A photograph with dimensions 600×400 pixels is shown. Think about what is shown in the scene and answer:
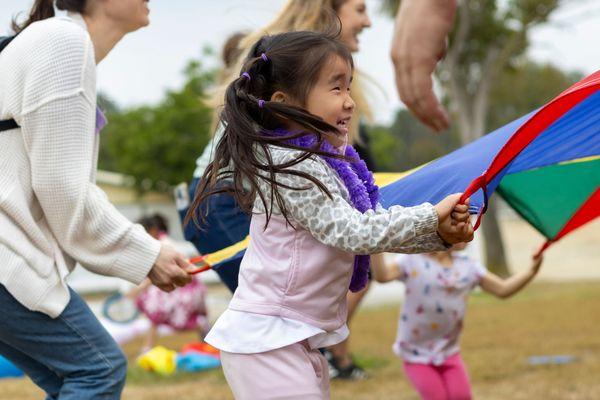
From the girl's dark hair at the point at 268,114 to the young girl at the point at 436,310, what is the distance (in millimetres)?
1916

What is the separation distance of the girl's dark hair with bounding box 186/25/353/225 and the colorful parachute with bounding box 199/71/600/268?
0.48 meters

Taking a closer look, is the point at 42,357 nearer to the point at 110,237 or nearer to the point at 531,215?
the point at 110,237

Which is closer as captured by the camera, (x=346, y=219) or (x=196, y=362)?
(x=346, y=219)

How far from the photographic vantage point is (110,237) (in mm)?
2850

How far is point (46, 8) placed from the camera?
10.3 ft

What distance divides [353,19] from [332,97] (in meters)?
1.64

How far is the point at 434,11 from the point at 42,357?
73.1 inches

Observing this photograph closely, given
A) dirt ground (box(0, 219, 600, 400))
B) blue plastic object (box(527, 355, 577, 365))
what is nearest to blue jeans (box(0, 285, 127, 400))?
dirt ground (box(0, 219, 600, 400))

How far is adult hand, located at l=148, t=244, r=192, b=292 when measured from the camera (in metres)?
2.94

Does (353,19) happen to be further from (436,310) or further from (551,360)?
(551,360)

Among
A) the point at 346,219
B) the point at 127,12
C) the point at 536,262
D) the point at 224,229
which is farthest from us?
the point at 536,262

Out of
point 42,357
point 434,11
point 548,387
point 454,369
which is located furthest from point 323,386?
point 548,387

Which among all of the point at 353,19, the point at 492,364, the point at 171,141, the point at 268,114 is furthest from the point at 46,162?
the point at 171,141

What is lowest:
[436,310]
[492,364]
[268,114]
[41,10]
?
[492,364]
